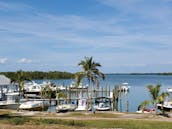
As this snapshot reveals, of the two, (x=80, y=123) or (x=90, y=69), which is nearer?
(x=80, y=123)

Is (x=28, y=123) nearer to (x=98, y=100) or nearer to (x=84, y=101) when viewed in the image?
(x=84, y=101)

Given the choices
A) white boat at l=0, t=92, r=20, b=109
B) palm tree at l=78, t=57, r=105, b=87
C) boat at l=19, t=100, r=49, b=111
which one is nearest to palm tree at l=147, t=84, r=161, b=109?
palm tree at l=78, t=57, r=105, b=87

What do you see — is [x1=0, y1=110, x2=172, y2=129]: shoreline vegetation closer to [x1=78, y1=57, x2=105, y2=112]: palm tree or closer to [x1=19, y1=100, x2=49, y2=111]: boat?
[x1=78, y1=57, x2=105, y2=112]: palm tree

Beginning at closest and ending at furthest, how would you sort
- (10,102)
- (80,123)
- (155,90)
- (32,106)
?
(80,123) → (155,90) → (32,106) → (10,102)

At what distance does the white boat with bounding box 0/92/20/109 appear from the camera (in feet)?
211

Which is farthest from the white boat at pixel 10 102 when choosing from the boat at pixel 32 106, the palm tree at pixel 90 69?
the palm tree at pixel 90 69

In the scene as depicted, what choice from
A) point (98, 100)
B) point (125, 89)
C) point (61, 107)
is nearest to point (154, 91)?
point (61, 107)

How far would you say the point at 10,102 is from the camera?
66.3 metres

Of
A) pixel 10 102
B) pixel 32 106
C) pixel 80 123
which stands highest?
pixel 10 102

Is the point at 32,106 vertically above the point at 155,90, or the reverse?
the point at 155,90

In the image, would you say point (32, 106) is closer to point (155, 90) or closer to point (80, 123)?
point (155, 90)

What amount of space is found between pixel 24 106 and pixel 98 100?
3049 centimetres

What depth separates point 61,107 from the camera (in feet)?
198

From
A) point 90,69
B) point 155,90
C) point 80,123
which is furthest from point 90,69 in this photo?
point 80,123
